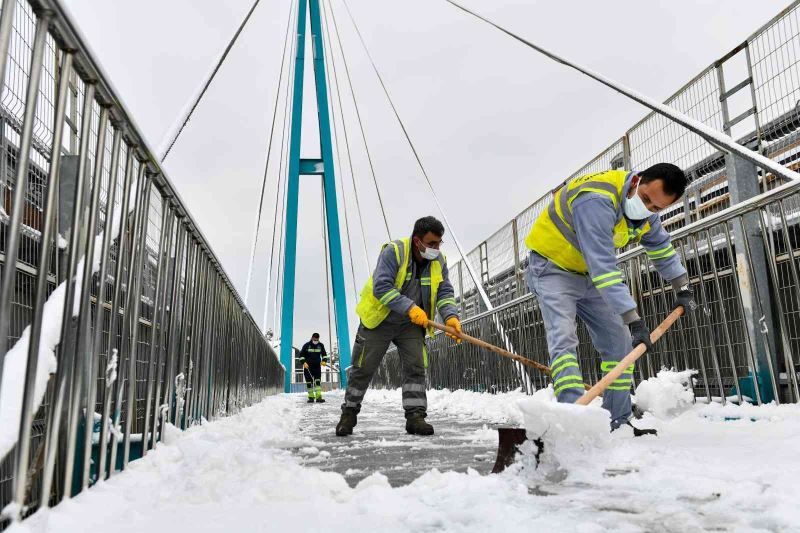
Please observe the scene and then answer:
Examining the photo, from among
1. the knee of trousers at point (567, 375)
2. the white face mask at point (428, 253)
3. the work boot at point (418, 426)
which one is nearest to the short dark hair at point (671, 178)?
the knee of trousers at point (567, 375)

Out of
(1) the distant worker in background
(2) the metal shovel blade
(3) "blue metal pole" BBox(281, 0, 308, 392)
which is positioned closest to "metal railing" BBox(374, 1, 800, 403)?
(2) the metal shovel blade

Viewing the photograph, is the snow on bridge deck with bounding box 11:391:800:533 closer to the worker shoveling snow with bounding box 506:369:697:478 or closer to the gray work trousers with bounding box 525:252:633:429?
the worker shoveling snow with bounding box 506:369:697:478

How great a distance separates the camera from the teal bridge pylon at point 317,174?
17891 mm

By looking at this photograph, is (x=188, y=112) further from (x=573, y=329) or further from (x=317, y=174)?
(x=317, y=174)

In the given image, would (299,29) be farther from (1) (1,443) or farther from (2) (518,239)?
(1) (1,443)

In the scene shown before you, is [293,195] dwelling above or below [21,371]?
above

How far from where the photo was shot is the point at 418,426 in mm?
4301

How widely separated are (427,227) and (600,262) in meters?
1.57

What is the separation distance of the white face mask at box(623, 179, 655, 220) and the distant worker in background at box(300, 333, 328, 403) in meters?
8.64

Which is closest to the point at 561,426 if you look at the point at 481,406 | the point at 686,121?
the point at 686,121

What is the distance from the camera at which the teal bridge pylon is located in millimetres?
17891

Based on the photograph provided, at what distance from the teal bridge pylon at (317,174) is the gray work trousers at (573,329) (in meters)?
14.6

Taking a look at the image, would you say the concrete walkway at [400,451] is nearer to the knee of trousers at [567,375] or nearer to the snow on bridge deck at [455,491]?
the snow on bridge deck at [455,491]

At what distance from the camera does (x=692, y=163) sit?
5566 millimetres
